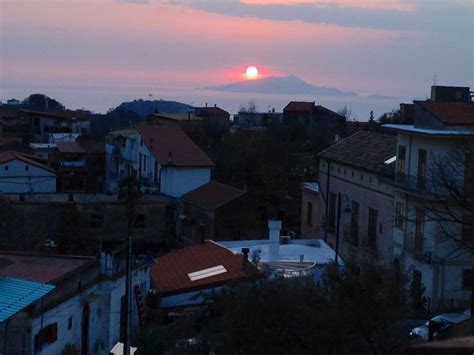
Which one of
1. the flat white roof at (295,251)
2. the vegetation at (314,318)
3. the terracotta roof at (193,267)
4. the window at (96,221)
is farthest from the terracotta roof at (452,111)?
the window at (96,221)

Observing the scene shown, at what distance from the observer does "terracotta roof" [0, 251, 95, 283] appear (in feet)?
51.0

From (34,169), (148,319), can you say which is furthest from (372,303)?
(34,169)

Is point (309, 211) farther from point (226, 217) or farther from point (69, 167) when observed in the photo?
point (69, 167)

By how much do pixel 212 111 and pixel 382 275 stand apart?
6022cm

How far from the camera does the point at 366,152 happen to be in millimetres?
30688

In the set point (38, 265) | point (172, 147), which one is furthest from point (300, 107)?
point (38, 265)

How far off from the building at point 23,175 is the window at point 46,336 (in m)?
25.8

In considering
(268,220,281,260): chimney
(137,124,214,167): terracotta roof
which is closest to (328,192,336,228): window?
(137,124,214,167): terracotta roof

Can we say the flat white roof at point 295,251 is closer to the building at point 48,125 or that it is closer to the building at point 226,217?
the building at point 226,217

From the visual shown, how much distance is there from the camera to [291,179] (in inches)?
1626

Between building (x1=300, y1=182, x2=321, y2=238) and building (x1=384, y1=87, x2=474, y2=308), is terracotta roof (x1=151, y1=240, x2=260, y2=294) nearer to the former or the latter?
building (x1=384, y1=87, x2=474, y2=308)

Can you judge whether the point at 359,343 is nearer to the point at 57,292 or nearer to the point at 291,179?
the point at 57,292

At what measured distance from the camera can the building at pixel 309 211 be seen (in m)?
Answer: 33.6

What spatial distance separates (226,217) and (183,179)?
579 centimetres
